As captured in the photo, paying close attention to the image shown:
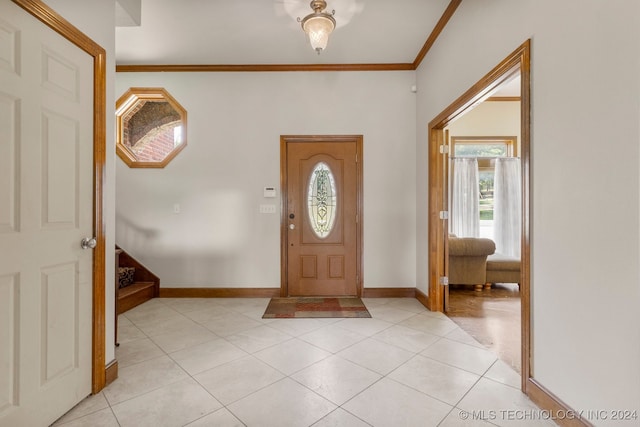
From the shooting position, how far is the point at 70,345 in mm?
1726

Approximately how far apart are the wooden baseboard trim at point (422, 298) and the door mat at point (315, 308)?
71cm

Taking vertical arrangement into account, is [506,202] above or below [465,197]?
below

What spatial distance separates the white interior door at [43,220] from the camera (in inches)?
55.2

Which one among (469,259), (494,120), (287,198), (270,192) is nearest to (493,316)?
(469,259)

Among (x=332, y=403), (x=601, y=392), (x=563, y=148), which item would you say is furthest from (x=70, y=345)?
(x=563, y=148)

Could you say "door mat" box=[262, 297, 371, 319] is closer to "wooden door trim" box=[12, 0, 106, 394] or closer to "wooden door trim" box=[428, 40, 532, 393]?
"wooden door trim" box=[428, 40, 532, 393]

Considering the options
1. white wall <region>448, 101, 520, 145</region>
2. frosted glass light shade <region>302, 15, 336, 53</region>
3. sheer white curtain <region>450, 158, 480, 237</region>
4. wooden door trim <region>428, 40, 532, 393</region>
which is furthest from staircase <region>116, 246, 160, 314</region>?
white wall <region>448, 101, 520, 145</region>

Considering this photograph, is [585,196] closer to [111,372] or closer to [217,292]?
[111,372]

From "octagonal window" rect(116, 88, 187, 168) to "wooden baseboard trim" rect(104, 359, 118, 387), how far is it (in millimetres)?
2654

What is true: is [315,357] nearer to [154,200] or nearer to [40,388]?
[40,388]

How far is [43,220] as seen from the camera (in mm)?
1568

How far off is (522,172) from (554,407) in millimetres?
1304

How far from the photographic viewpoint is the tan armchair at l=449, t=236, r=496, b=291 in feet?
13.4

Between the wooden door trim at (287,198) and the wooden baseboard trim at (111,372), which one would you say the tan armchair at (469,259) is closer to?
the wooden door trim at (287,198)
